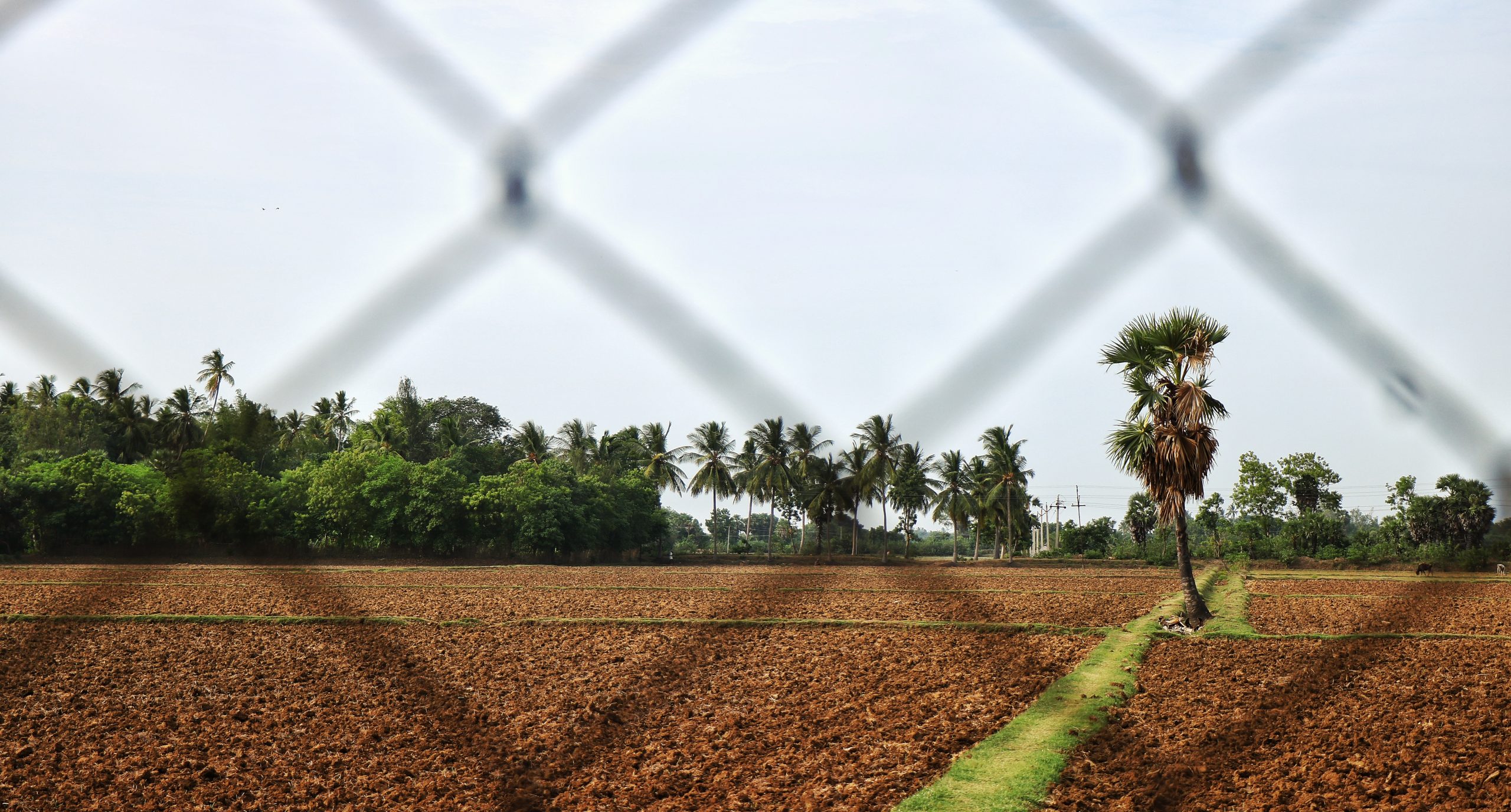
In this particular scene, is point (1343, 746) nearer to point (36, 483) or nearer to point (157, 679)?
point (157, 679)

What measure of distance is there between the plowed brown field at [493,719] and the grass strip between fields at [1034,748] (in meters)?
0.24

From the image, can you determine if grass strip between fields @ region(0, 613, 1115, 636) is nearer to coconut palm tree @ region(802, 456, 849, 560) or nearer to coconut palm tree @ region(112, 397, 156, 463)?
coconut palm tree @ region(112, 397, 156, 463)

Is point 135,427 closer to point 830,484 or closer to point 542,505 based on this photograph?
point 830,484

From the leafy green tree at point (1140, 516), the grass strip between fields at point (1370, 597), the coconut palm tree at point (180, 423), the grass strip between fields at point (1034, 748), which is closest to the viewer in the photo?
the coconut palm tree at point (180, 423)

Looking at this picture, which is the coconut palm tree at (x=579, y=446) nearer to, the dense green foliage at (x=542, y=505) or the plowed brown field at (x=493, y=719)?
the dense green foliage at (x=542, y=505)

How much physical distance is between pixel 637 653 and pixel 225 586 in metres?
18.5

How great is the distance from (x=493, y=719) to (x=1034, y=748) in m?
5.31

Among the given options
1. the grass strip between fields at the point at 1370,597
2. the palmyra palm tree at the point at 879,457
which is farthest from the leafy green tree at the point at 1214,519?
the palmyra palm tree at the point at 879,457

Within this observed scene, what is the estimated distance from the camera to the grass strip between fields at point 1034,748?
720cm

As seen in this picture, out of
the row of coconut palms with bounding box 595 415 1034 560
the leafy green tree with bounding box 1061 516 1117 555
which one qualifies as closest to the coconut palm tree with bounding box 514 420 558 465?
the row of coconut palms with bounding box 595 415 1034 560

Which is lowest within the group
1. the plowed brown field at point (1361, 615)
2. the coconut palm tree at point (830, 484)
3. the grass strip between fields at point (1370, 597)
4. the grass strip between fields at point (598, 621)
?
the grass strip between fields at point (598, 621)

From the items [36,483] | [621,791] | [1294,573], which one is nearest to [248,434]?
[621,791]

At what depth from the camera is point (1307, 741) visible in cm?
846

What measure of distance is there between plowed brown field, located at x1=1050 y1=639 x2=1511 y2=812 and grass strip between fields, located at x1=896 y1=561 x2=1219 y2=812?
0.21m
